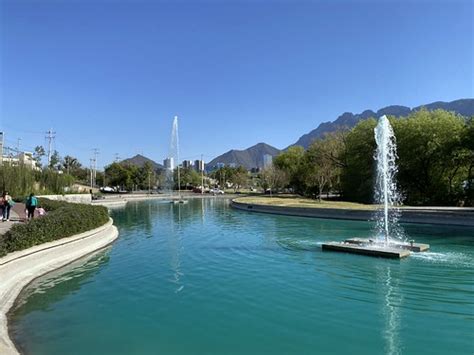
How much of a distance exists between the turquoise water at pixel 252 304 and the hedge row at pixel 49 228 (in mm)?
1469

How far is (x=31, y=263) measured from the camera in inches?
568

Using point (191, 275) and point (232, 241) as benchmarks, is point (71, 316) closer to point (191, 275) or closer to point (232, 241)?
point (191, 275)

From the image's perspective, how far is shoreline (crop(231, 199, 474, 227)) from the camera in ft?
92.6

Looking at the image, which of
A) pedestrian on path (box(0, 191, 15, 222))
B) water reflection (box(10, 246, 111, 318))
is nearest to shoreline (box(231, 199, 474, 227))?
water reflection (box(10, 246, 111, 318))

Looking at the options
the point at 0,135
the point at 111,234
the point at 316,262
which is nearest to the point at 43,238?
the point at 111,234

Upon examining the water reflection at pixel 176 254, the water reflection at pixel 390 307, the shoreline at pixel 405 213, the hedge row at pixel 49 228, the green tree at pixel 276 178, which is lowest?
the water reflection at pixel 390 307

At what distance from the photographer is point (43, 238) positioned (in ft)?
52.5

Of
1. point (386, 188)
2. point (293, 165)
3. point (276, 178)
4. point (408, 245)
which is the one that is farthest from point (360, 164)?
point (408, 245)

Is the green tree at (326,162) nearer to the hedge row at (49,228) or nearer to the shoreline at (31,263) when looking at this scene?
the hedge row at (49,228)

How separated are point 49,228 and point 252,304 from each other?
9.74 meters

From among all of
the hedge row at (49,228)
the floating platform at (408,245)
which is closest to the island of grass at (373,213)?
the floating platform at (408,245)

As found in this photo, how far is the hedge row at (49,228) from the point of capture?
14.1 metres

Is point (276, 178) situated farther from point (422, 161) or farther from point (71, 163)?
point (71, 163)

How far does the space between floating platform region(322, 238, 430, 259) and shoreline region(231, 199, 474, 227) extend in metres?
11.7
